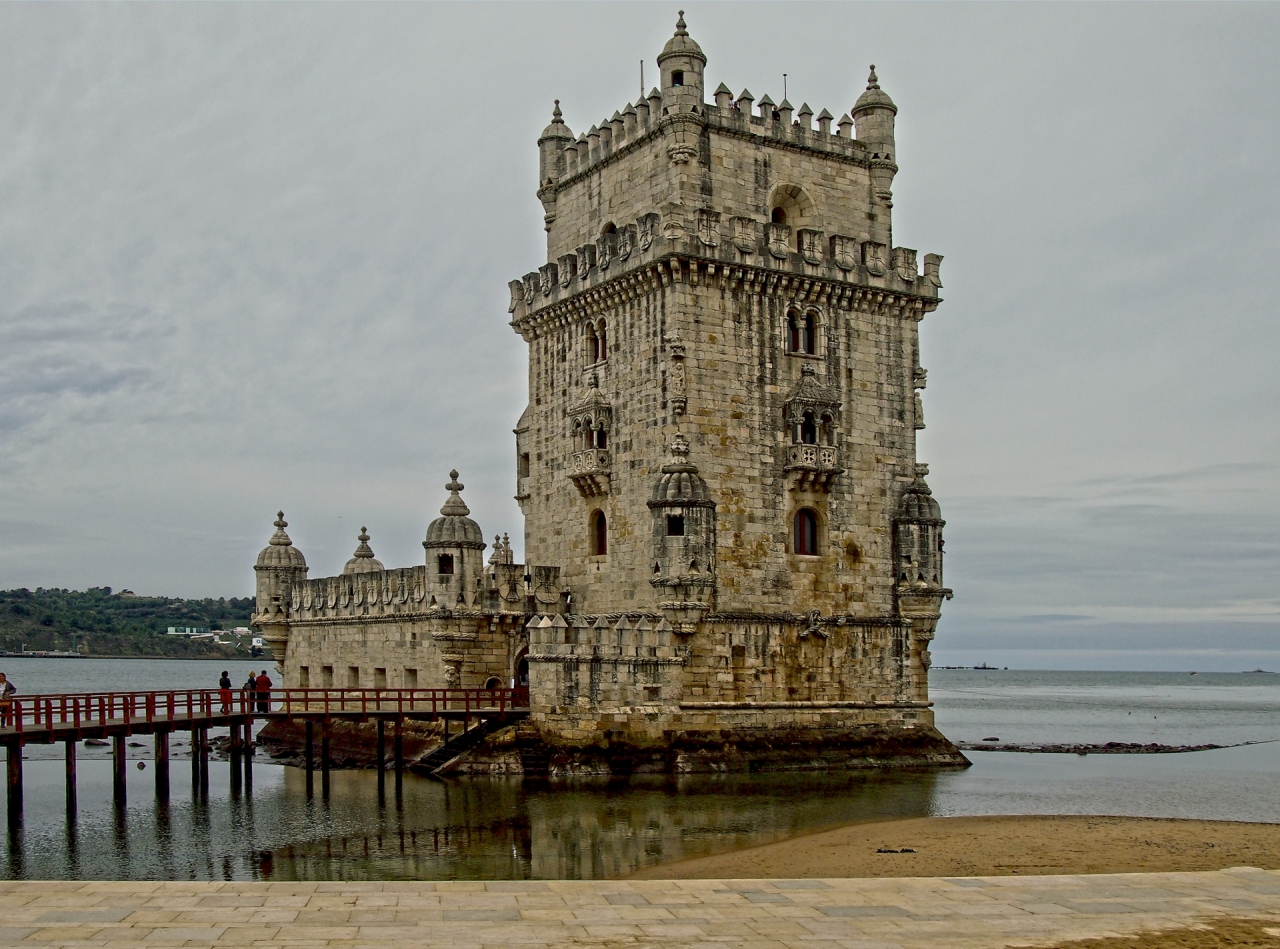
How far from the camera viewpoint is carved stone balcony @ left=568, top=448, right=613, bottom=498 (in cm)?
3912

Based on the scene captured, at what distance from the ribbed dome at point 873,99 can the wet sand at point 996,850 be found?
21.4 metres

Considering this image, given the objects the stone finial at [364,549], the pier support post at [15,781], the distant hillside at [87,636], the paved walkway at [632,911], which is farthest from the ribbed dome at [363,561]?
the distant hillside at [87,636]

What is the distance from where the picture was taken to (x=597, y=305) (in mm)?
39969

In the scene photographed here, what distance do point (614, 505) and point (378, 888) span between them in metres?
20.9

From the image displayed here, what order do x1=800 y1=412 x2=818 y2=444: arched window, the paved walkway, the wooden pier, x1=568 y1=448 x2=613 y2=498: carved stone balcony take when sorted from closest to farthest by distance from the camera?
1. the paved walkway
2. the wooden pier
3. x1=800 y1=412 x2=818 y2=444: arched window
4. x1=568 y1=448 x2=613 y2=498: carved stone balcony

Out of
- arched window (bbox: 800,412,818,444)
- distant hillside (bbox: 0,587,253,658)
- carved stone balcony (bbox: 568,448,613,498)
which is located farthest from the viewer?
distant hillside (bbox: 0,587,253,658)

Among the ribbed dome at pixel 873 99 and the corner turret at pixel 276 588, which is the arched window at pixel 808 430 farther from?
the corner turret at pixel 276 588

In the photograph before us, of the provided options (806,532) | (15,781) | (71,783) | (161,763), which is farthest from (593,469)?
(15,781)

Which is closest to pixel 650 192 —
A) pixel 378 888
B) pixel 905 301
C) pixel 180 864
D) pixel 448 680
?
pixel 905 301

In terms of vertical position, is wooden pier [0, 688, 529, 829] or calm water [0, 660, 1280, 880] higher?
wooden pier [0, 688, 529, 829]

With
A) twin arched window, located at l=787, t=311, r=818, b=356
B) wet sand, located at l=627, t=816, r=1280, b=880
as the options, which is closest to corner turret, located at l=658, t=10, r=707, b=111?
twin arched window, located at l=787, t=311, r=818, b=356

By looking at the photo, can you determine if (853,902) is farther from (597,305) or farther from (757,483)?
(597,305)

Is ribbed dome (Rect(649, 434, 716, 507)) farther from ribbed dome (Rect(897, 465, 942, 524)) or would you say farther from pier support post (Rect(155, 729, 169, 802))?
pier support post (Rect(155, 729, 169, 802))

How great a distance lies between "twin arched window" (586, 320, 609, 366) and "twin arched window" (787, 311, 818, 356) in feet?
16.6
